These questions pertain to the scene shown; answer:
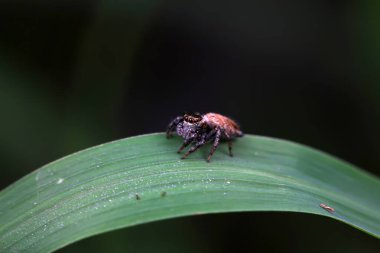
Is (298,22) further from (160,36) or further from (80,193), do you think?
(80,193)

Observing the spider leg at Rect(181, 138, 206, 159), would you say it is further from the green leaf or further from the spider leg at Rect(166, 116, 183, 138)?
the spider leg at Rect(166, 116, 183, 138)

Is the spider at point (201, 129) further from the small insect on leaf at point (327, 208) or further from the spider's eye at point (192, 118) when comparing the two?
the small insect on leaf at point (327, 208)

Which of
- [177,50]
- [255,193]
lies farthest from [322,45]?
[255,193]

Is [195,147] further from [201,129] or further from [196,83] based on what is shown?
[196,83]

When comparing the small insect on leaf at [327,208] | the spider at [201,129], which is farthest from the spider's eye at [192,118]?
the small insect on leaf at [327,208]

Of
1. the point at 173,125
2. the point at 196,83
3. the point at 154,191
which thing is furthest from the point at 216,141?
the point at 196,83

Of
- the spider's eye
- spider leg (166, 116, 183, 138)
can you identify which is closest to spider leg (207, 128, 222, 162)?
the spider's eye
